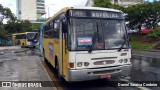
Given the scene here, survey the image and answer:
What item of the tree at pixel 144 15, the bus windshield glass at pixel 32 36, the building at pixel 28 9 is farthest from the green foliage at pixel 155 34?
the building at pixel 28 9

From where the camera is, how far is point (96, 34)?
8.79 meters

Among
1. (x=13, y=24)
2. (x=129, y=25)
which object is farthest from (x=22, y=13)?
(x=129, y=25)

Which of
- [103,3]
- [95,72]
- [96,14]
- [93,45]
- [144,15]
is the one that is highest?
[103,3]

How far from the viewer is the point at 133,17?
3728 centimetres

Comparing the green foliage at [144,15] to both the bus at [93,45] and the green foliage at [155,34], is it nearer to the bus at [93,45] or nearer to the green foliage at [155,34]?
the green foliage at [155,34]

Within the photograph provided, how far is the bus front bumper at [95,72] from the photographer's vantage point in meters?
8.39

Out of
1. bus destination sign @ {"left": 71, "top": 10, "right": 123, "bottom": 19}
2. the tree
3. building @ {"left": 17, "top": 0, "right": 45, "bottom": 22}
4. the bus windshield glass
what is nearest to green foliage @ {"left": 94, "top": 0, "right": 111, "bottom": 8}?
the tree

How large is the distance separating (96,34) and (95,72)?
132 cm

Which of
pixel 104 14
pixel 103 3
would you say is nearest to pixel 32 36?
pixel 103 3

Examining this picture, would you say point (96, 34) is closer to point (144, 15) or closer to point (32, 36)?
point (144, 15)

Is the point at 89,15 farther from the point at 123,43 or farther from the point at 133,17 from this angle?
the point at 133,17

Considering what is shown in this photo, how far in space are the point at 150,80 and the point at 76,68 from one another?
3.36 metres

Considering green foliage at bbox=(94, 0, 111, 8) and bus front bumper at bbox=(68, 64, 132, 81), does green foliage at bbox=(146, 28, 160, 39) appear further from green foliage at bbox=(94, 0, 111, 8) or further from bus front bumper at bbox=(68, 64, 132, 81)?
bus front bumper at bbox=(68, 64, 132, 81)

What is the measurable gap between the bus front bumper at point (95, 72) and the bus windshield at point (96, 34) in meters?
0.75
